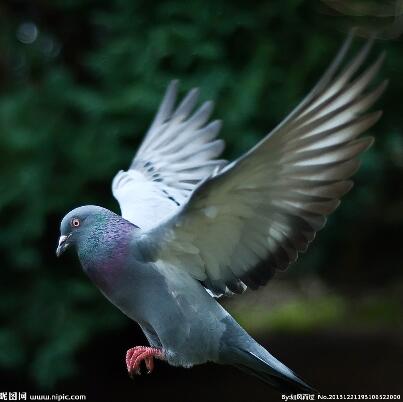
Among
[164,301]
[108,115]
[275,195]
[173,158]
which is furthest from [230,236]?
[108,115]

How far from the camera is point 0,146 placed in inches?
195

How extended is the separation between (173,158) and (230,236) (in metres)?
1.08

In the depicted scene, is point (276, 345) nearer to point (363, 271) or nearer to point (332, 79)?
point (363, 271)

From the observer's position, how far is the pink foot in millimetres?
2279

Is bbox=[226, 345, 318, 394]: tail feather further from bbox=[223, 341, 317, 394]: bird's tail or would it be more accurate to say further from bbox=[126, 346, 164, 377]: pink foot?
bbox=[126, 346, 164, 377]: pink foot

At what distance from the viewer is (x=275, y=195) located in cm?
221

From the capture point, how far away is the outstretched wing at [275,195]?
1.99 metres

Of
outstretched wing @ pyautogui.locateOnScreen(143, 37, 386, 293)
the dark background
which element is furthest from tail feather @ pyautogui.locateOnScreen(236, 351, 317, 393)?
the dark background

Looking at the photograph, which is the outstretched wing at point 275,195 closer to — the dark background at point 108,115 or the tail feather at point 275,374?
the tail feather at point 275,374

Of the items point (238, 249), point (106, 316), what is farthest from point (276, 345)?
point (238, 249)

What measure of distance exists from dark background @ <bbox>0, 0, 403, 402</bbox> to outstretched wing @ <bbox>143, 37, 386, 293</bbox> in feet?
7.64

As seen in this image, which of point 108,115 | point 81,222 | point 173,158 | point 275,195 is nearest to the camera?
point 275,195

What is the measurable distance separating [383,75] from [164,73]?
1.27 m

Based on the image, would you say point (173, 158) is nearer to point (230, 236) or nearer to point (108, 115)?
point (230, 236)
